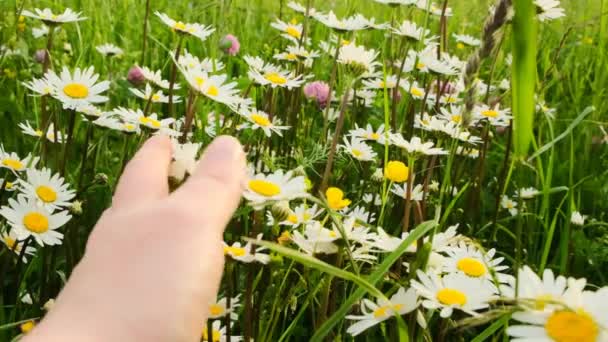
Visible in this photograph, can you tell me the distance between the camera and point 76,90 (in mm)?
1186

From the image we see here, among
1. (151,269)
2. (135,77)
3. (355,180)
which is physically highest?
(151,269)

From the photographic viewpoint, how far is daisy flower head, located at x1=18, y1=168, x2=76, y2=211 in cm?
100

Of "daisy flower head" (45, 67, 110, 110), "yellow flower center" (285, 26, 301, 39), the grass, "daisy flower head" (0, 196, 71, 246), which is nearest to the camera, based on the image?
the grass

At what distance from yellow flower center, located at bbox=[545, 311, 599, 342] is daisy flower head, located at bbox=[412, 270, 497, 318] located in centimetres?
16

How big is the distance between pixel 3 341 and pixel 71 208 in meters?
0.20

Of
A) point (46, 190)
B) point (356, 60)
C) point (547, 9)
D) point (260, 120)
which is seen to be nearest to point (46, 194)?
point (46, 190)

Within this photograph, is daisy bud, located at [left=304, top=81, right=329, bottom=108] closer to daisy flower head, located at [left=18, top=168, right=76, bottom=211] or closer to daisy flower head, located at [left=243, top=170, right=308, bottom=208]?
daisy flower head, located at [left=18, top=168, right=76, bottom=211]

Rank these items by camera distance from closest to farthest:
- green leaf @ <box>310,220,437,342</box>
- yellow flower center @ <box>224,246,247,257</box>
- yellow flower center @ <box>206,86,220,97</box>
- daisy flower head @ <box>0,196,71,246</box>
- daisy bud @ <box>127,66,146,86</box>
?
green leaf @ <box>310,220,437,342</box>, yellow flower center @ <box>224,246,247,257</box>, daisy flower head @ <box>0,196,71,246</box>, yellow flower center @ <box>206,86,220,97</box>, daisy bud @ <box>127,66,146,86</box>

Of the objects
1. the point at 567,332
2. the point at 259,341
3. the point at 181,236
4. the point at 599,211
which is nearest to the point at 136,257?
the point at 181,236

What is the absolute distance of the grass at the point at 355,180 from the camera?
706 mm

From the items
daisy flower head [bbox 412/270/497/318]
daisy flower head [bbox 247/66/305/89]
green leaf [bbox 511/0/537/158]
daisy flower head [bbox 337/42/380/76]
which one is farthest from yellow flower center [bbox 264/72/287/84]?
green leaf [bbox 511/0/537/158]

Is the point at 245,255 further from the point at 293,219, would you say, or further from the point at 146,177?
the point at 146,177

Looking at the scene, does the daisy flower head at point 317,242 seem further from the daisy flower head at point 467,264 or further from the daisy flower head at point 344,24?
the daisy flower head at point 344,24

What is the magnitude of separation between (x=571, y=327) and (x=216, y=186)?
0.25 m
